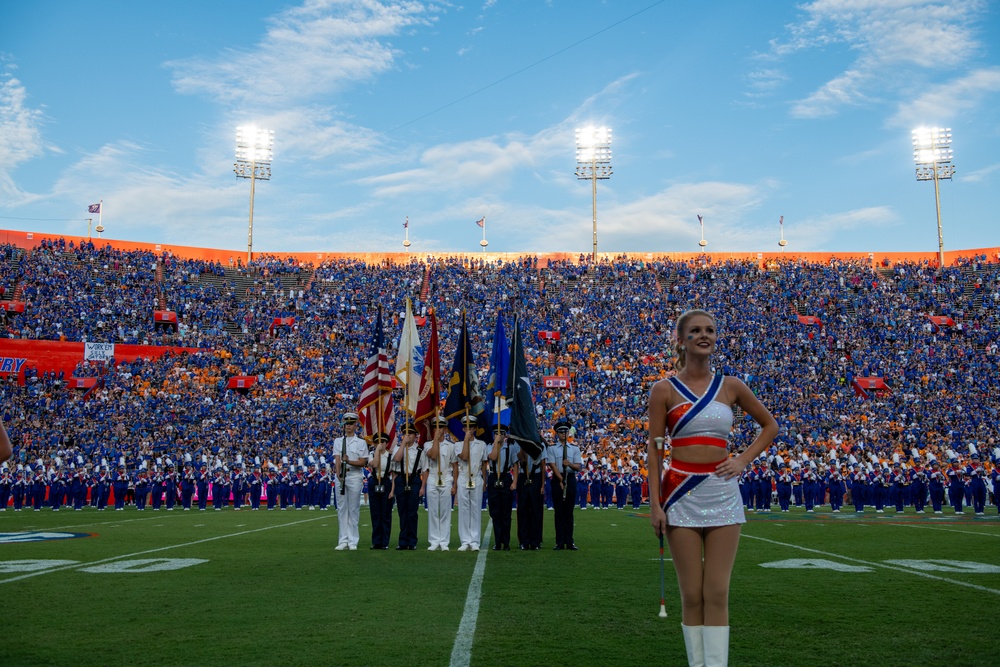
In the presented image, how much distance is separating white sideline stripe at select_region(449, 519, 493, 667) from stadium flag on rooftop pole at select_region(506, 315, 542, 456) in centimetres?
309

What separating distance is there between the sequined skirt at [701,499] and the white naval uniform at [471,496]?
9093mm

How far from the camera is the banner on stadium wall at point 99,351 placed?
134ft

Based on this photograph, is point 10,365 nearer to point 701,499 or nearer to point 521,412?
point 521,412

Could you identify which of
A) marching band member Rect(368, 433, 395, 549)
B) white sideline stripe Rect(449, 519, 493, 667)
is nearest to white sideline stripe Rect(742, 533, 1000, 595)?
white sideline stripe Rect(449, 519, 493, 667)

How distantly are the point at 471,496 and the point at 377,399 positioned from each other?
2644mm

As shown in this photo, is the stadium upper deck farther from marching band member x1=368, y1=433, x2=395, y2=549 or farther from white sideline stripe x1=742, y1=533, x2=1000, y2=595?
white sideline stripe x1=742, y1=533, x2=1000, y2=595

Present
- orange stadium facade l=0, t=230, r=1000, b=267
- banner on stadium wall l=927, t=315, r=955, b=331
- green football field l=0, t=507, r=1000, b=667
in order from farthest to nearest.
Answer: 1. orange stadium facade l=0, t=230, r=1000, b=267
2. banner on stadium wall l=927, t=315, r=955, b=331
3. green football field l=0, t=507, r=1000, b=667

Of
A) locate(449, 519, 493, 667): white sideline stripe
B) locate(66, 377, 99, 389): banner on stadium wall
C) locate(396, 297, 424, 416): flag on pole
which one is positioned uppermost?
locate(66, 377, 99, 389): banner on stadium wall

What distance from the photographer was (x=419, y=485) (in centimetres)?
1380

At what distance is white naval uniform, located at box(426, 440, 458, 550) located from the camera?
43.3 ft

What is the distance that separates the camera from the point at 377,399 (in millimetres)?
14750

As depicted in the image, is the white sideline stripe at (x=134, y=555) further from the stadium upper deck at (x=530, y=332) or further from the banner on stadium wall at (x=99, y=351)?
the banner on stadium wall at (x=99, y=351)

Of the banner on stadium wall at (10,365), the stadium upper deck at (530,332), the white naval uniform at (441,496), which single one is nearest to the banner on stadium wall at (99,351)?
the stadium upper deck at (530,332)

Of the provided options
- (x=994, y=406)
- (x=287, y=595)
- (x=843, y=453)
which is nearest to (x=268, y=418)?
(x=843, y=453)
